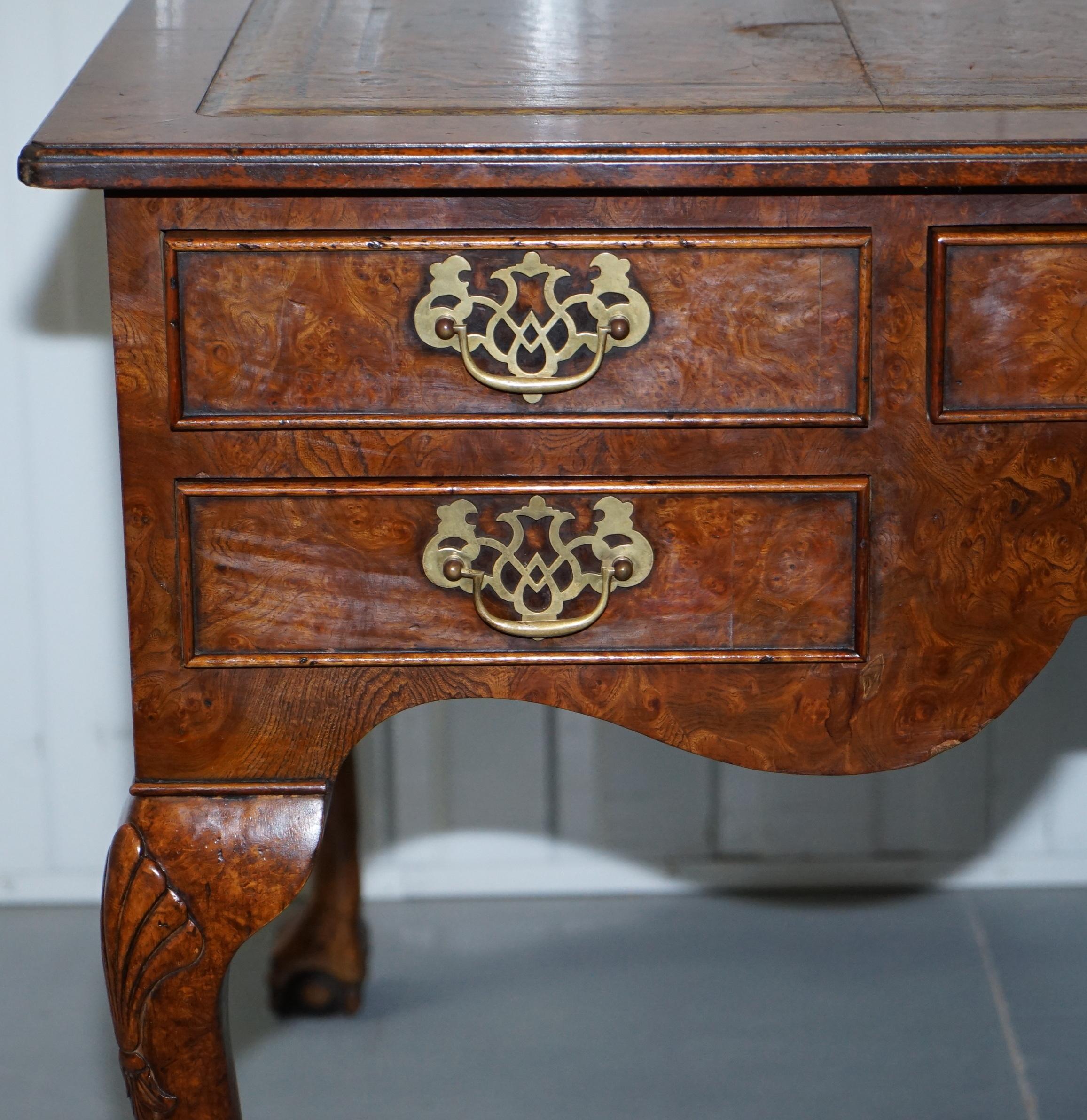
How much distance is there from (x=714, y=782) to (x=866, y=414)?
909 millimetres

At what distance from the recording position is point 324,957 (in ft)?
5.05

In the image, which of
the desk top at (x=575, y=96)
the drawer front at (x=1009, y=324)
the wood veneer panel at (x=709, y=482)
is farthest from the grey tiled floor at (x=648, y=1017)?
the desk top at (x=575, y=96)

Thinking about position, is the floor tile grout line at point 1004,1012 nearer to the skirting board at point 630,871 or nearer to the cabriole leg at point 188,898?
the skirting board at point 630,871

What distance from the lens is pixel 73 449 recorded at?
1615mm

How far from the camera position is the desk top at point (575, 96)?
833 millimetres

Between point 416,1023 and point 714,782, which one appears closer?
point 416,1023

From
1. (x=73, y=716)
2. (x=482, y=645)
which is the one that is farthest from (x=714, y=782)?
(x=482, y=645)

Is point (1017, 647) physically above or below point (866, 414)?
below

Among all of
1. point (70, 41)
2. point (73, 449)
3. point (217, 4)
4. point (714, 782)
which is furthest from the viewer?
point (714, 782)

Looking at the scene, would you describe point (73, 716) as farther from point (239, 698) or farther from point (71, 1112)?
point (239, 698)

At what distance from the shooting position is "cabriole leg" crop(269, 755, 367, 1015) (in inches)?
60.1

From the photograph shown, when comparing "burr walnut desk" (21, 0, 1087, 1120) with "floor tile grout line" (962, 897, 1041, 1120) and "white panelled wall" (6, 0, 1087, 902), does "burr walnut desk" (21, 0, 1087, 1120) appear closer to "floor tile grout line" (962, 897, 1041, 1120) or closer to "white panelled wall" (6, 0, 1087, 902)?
"floor tile grout line" (962, 897, 1041, 1120)

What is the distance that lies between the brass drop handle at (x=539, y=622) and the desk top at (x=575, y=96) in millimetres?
227

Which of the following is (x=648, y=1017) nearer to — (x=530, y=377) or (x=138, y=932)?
(x=138, y=932)
